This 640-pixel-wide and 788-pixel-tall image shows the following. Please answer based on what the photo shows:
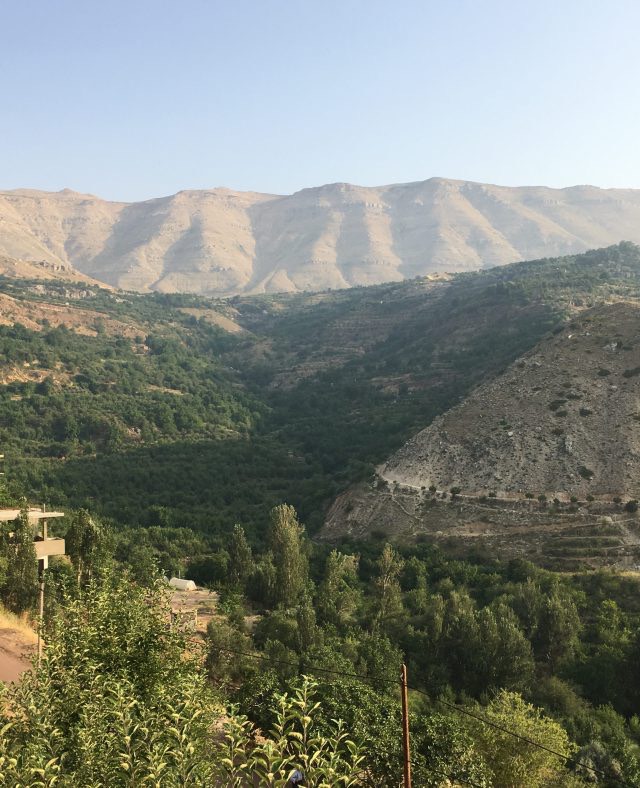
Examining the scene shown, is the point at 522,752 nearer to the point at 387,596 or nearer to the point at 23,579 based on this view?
the point at 387,596

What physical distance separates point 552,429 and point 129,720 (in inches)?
2256

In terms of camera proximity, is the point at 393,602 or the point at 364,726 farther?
the point at 393,602

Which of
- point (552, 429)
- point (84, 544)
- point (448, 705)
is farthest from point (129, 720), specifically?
point (552, 429)

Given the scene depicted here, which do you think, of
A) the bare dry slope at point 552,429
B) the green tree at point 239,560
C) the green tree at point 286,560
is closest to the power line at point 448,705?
the green tree at point 286,560

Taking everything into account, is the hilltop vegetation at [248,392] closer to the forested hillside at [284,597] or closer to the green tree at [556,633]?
the forested hillside at [284,597]

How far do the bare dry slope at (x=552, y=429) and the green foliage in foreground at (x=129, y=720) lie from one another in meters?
43.5

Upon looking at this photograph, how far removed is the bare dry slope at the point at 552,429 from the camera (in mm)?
56750

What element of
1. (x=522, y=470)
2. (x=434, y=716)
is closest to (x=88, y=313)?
(x=522, y=470)

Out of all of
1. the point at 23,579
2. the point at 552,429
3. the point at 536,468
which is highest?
the point at 552,429

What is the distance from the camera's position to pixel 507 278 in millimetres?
169750

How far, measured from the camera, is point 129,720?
449 inches

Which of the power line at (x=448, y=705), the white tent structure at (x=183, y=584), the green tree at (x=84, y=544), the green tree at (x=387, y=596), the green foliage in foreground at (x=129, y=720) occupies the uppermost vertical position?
the green foliage in foreground at (x=129, y=720)

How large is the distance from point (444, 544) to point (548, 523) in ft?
28.5

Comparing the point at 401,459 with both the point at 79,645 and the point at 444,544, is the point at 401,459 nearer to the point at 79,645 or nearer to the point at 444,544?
the point at 444,544
